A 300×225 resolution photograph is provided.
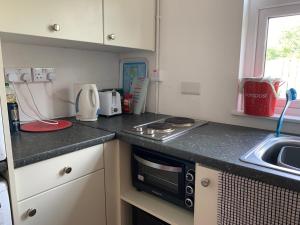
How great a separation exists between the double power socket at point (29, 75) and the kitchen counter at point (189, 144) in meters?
0.35

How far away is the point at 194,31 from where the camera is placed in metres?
1.57

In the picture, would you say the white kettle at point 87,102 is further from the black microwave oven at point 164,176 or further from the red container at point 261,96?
the red container at point 261,96

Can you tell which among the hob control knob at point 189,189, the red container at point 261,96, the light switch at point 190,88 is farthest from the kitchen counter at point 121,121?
the red container at point 261,96

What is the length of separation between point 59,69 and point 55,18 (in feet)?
1.57

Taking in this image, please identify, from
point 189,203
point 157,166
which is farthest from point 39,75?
point 189,203

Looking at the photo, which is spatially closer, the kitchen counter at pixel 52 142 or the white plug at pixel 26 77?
the kitchen counter at pixel 52 142

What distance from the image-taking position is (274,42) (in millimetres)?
1376

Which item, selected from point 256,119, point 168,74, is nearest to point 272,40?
point 256,119

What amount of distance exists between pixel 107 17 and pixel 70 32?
0.91 feet

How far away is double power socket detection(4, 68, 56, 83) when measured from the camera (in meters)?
1.34

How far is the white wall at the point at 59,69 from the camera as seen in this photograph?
1.39 meters

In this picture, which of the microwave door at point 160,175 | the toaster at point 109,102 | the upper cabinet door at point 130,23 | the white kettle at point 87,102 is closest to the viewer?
the microwave door at point 160,175

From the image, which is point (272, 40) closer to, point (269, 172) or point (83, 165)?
point (269, 172)

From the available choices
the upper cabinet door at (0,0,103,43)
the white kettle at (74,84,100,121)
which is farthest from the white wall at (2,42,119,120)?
the upper cabinet door at (0,0,103,43)
